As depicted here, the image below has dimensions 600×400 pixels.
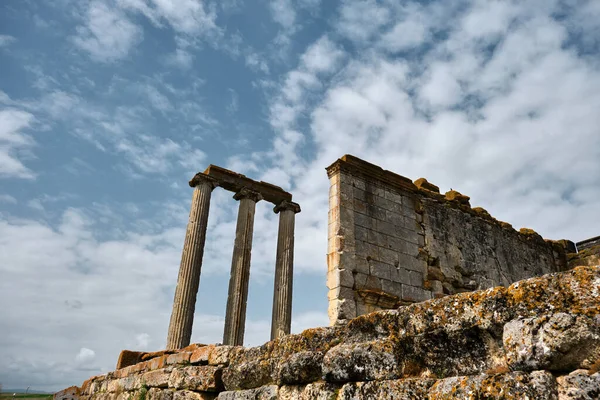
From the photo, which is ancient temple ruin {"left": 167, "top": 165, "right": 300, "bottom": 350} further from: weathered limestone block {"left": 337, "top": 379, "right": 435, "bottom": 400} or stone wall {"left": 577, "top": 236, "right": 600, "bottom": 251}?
weathered limestone block {"left": 337, "top": 379, "right": 435, "bottom": 400}

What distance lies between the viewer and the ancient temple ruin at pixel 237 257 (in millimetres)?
15352

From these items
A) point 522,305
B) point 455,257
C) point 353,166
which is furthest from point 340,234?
point 522,305

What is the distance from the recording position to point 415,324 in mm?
2379

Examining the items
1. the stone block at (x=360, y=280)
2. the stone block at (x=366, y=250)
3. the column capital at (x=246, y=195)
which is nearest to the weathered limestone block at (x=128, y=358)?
the stone block at (x=360, y=280)

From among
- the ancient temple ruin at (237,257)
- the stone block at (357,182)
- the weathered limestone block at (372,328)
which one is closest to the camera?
the weathered limestone block at (372,328)

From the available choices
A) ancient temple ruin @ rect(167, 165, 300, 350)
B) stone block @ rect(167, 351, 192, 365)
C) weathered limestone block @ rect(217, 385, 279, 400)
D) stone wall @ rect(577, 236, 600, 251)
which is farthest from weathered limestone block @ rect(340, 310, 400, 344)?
ancient temple ruin @ rect(167, 165, 300, 350)

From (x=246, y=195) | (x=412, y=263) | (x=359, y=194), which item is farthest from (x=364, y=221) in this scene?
(x=246, y=195)

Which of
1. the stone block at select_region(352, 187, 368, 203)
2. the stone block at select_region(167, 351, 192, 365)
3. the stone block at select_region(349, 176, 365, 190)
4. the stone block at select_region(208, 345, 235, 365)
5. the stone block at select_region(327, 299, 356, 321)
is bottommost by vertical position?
the stone block at select_region(208, 345, 235, 365)

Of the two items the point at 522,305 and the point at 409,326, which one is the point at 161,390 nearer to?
the point at 409,326

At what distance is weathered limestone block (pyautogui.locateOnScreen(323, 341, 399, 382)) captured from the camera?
237 cm

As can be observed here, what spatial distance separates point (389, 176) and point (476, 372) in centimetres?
593

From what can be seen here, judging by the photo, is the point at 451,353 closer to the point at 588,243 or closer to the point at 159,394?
the point at 159,394

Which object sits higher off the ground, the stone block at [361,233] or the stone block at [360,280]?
the stone block at [361,233]

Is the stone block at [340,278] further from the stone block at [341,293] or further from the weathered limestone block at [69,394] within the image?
the weathered limestone block at [69,394]
